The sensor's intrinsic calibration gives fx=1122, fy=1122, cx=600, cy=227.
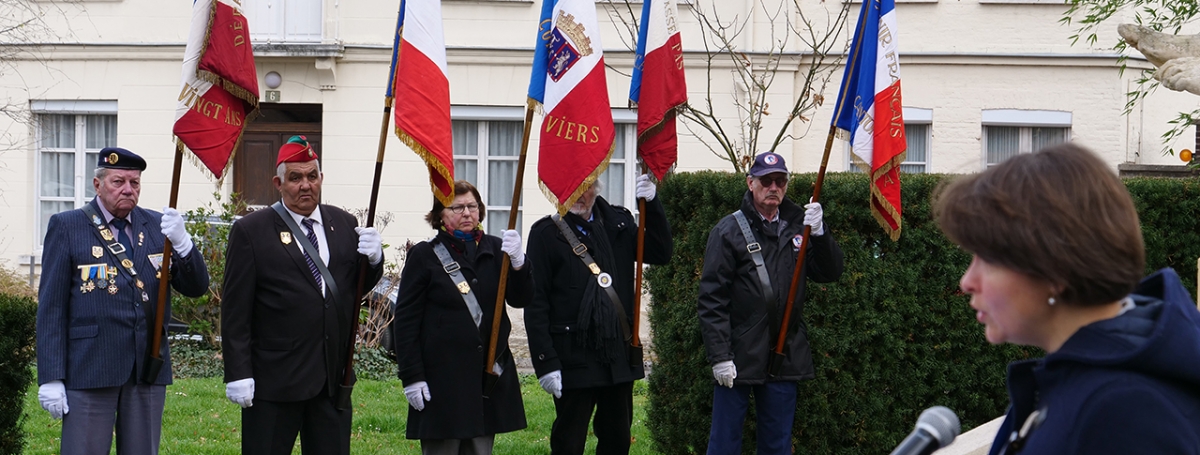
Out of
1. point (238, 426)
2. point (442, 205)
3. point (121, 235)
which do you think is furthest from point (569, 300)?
point (238, 426)

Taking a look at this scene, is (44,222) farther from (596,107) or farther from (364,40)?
(596,107)

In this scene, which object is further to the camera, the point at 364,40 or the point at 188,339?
the point at 364,40

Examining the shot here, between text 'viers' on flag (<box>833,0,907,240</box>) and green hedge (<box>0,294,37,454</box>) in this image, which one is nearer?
green hedge (<box>0,294,37,454</box>)

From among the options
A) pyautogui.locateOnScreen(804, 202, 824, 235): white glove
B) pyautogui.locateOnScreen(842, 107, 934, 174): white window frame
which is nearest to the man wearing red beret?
pyautogui.locateOnScreen(804, 202, 824, 235): white glove

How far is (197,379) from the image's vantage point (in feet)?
36.0

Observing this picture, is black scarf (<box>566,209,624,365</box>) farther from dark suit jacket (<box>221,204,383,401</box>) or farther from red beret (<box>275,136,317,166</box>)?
red beret (<box>275,136,317,166</box>)

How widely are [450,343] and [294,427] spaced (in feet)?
2.88

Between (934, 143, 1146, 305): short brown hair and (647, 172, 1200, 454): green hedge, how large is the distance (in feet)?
18.3

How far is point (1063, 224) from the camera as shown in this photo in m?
1.66

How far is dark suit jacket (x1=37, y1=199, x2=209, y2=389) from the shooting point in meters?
5.35

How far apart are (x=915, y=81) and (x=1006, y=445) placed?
15449 mm

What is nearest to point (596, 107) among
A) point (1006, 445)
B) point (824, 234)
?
point (824, 234)

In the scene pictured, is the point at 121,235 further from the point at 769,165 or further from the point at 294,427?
the point at 769,165

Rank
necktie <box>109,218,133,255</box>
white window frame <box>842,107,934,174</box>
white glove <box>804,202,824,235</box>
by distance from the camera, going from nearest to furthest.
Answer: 1. necktie <box>109,218,133,255</box>
2. white glove <box>804,202,824,235</box>
3. white window frame <box>842,107,934,174</box>
